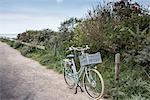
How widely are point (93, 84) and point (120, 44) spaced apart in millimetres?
3400

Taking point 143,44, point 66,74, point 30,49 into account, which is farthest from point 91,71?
point 30,49

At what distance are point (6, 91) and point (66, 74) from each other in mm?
1762

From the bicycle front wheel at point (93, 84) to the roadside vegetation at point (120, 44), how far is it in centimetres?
22

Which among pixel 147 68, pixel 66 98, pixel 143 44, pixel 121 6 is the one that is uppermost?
pixel 121 6

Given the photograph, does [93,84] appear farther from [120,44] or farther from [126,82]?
[120,44]

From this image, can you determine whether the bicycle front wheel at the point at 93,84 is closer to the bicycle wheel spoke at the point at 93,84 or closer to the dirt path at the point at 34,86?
the bicycle wheel spoke at the point at 93,84

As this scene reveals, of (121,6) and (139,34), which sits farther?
(121,6)

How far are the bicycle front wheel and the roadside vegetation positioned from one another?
0.71 ft

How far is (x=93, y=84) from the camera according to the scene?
8141 millimetres

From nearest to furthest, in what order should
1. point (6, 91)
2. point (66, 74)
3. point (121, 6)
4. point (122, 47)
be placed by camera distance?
point (6, 91)
point (66, 74)
point (122, 47)
point (121, 6)

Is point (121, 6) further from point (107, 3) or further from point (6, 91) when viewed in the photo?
point (6, 91)

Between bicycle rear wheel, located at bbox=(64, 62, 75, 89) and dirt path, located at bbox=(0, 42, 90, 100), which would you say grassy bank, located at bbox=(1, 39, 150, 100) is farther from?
bicycle rear wheel, located at bbox=(64, 62, 75, 89)

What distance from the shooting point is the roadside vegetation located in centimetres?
816

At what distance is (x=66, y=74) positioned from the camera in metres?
9.59
